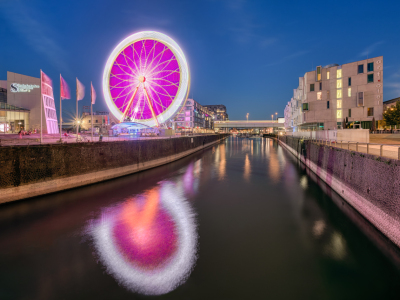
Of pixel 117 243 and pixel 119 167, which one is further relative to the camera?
pixel 119 167

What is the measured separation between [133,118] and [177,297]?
1682 inches

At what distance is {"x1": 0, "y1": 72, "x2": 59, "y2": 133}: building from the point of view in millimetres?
44406

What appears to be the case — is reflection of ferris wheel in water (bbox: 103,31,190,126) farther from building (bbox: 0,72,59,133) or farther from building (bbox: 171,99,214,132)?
building (bbox: 171,99,214,132)

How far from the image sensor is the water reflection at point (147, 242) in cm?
610

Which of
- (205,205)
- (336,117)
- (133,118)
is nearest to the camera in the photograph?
(205,205)

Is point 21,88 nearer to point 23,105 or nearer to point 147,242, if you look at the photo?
point 23,105

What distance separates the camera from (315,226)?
9586 millimetres

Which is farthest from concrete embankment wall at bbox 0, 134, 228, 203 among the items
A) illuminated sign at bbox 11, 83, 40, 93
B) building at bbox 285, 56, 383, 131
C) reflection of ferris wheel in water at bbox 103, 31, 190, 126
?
building at bbox 285, 56, 383, 131

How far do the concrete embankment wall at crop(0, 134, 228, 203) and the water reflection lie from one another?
13.8 ft

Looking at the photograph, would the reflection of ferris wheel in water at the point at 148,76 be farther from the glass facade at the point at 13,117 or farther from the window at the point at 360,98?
the window at the point at 360,98

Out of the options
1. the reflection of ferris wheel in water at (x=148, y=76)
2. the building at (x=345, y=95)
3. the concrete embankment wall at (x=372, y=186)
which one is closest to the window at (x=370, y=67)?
the building at (x=345, y=95)

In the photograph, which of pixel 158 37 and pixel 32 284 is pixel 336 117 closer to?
pixel 158 37

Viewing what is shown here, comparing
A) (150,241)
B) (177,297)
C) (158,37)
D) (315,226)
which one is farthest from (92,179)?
(158,37)

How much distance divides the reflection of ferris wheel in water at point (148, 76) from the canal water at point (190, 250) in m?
28.4
